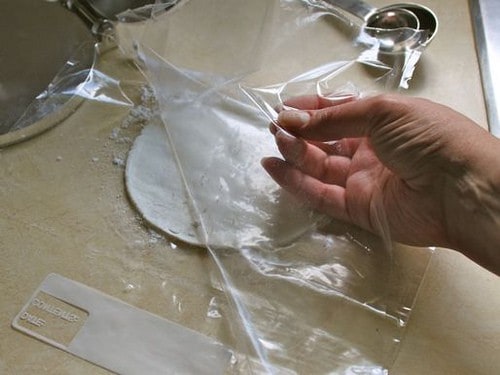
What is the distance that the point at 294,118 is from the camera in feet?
2.11

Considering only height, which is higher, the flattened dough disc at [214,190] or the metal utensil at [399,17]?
the metal utensil at [399,17]

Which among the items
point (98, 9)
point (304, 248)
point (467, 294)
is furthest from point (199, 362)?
point (98, 9)

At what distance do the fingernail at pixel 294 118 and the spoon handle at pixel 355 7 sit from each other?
1.01ft

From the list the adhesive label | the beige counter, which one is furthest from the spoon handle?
the adhesive label

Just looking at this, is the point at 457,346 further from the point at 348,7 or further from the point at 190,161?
the point at 348,7

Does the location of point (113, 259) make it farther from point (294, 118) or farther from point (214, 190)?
point (294, 118)

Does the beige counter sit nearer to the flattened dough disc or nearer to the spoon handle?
the flattened dough disc

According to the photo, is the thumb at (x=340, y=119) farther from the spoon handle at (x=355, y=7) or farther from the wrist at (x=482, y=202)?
the spoon handle at (x=355, y=7)

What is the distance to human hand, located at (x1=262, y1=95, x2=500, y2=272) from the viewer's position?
0.55 meters

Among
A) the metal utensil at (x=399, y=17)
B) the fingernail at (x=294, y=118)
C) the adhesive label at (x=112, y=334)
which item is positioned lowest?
the adhesive label at (x=112, y=334)

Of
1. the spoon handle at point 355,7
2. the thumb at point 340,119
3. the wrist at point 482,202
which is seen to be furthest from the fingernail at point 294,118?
the spoon handle at point 355,7

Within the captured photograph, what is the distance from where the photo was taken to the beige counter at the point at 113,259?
0.57 metres

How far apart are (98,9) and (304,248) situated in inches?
20.7

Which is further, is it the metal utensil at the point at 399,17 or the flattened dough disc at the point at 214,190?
the metal utensil at the point at 399,17
